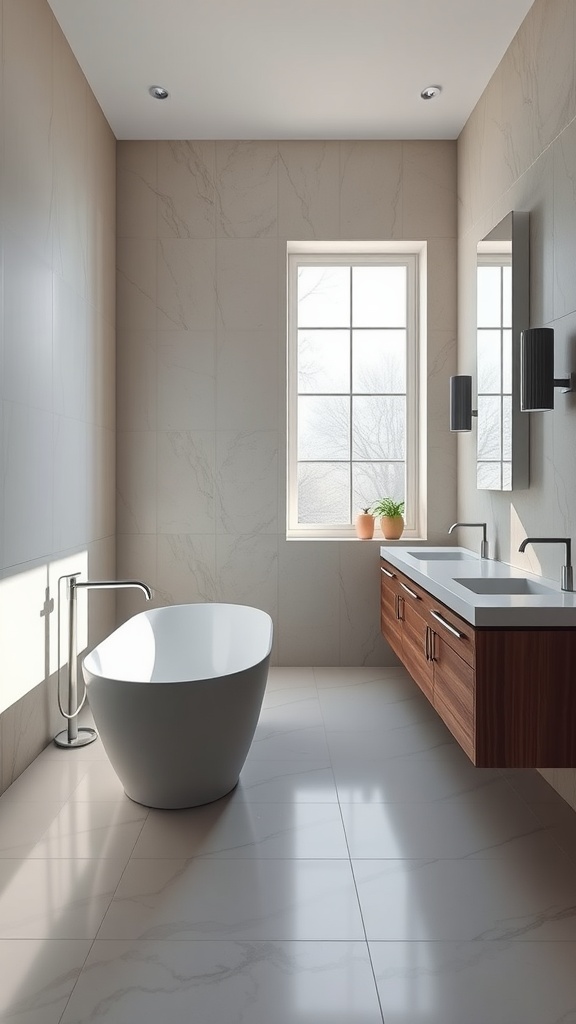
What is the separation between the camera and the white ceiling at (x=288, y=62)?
2977mm

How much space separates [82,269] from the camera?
11.3ft

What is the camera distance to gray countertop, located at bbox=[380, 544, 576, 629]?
2.00 meters

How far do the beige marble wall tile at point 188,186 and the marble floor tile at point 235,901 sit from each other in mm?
3367

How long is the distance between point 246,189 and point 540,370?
7.96ft

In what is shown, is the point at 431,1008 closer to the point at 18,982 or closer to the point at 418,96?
the point at 18,982

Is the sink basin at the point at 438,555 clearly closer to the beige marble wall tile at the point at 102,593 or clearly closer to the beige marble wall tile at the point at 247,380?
the beige marble wall tile at the point at 247,380

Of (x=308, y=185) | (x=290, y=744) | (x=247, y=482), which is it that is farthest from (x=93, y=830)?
(x=308, y=185)

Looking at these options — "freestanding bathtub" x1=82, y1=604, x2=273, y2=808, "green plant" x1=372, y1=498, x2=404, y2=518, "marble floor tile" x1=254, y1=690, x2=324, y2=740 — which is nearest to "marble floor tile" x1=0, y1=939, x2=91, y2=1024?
"freestanding bathtub" x1=82, y1=604, x2=273, y2=808

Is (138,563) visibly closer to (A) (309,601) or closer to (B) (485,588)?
(A) (309,601)

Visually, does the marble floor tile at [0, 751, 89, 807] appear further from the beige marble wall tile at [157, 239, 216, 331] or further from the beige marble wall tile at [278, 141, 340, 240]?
the beige marble wall tile at [278, 141, 340, 240]

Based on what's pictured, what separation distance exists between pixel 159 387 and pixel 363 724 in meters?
2.22

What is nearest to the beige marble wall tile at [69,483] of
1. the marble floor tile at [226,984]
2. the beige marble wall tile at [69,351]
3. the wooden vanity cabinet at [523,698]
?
the beige marble wall tile at [69,351]

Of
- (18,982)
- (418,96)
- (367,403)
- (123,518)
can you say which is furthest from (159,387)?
(18,982)

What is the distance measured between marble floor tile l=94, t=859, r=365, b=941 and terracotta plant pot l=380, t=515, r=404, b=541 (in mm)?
2279
